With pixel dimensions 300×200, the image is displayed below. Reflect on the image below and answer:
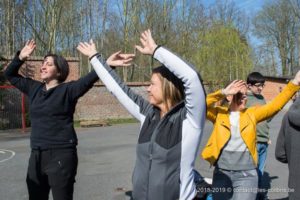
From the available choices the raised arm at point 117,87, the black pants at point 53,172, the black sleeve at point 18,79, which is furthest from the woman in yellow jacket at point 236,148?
the black sleeve at point 18,79

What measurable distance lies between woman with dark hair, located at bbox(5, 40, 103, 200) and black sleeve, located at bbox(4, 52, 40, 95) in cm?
21

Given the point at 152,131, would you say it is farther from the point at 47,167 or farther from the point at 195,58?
the point at 195,58

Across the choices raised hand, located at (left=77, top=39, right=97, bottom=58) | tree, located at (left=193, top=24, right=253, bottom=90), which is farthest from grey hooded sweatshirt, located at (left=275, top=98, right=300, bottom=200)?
tree, located at (left=193, top=24, right=253, bottom=90)

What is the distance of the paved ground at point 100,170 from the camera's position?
24.5 ft

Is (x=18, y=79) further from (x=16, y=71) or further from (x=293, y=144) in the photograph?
(x=293, y=144)

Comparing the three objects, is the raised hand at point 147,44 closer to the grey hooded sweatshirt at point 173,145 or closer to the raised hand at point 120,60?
the grey hooded sweatshirt at point 173,145

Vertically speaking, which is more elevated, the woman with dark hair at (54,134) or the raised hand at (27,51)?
the raised hand at (27,51)

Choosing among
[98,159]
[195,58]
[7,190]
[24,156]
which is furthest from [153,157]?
[195,58]

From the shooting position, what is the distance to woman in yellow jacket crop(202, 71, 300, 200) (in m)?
4.56

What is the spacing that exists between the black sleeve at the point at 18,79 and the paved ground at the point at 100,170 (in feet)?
10.5

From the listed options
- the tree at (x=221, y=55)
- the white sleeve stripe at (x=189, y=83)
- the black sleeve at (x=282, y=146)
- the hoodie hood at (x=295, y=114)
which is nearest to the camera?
the white sleeve stripe at (x=189, y=83)

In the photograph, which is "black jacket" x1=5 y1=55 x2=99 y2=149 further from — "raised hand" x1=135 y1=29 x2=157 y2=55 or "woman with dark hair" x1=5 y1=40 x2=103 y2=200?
"raised hand" x1=135 y1=29 x2=157 y2=55

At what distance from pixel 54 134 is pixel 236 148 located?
1897mm

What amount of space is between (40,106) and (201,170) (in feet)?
19.1
